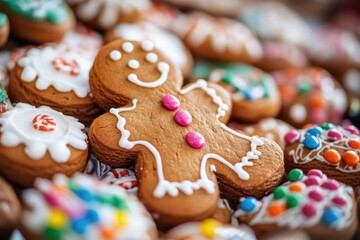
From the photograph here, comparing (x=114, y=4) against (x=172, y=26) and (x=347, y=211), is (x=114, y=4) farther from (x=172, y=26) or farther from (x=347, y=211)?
(x=347, y=211)

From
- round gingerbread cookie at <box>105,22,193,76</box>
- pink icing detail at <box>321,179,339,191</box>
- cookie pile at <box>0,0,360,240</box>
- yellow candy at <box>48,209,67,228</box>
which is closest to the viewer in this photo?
yellow candy at <box>48,209,67,228</box>

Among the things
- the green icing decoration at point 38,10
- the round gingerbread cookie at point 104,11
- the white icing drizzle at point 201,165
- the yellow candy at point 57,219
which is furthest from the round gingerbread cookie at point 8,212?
the round gingerbread cookie at point 104,11

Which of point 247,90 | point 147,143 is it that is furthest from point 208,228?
point 247,90

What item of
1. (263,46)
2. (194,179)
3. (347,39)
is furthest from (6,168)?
(347,39)

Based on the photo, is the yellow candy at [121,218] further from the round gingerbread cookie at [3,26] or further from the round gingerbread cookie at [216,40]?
the round gingerbread cookie at [216,40]

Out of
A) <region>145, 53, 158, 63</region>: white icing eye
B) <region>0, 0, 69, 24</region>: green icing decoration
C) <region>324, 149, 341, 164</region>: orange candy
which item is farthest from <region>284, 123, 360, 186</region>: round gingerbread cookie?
<region>0, 0, 69, 24</region>: green icing decoration

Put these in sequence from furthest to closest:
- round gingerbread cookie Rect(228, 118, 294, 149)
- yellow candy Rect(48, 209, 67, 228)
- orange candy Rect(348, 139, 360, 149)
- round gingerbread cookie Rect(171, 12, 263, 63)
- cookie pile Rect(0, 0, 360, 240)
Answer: round gingerbread cookie Rect(171, 12, 263, 63) → round gingerbread cookie Rect(228, 118, 294, 149) → orange candy Rect(348, 139, 360, 149) → cookie pile Rect(0, 0, 360, 240) → yellow candy Rect(48, 209, 67, 228)

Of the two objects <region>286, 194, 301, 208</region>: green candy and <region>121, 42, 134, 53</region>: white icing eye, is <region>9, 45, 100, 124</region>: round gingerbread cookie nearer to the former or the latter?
<region>121, 42, 134, 53</region>: white icing eye
